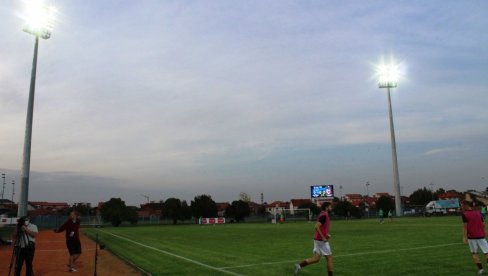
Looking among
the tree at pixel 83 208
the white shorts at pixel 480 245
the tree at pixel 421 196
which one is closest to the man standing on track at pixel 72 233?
the white shorts at pixel 480 245

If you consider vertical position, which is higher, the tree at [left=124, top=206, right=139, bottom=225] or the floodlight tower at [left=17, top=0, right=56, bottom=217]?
the floodlight tower at [left=17, top=0, right=56, bottom=217]

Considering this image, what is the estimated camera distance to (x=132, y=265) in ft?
54.0

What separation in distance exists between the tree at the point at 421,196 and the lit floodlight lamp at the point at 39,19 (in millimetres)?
134432

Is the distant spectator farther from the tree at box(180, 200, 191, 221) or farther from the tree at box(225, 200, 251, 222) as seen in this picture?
the tree at box(225, 200, 251, 222)

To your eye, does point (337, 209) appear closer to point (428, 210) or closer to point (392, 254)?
point (428, 210)

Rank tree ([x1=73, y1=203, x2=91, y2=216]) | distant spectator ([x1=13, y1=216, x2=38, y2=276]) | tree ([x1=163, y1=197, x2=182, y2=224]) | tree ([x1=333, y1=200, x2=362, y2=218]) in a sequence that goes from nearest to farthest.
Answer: distant spectator ([x1=13, y1=216, x2=38, y2=276])
tree ([x1=163, y1=197, x2=182, y2=224])
tree ([x1=333, y1=200, x2=362, y2=218])
tree ([x1=73, y1=203, x2=91, y2=216])

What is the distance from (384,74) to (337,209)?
3826 cm

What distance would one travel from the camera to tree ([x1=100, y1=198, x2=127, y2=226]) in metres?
79.7

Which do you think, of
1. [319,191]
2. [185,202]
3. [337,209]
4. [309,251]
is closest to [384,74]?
[319,191]

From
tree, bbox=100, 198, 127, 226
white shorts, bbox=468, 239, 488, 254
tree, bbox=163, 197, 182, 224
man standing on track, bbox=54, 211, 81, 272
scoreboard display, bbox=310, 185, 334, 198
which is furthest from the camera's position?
tree, bbox=163, 197, 182, 224

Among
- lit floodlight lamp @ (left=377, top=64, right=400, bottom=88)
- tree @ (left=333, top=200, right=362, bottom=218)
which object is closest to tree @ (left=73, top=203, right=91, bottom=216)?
tree @ (left=333, top=200, right=362, bottom=218)

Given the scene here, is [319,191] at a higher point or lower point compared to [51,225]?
higher

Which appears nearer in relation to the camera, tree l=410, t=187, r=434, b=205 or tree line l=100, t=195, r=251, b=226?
tree line l=100, t=195, r=251, b=226

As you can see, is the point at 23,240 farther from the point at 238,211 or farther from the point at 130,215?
the point at 238,211
